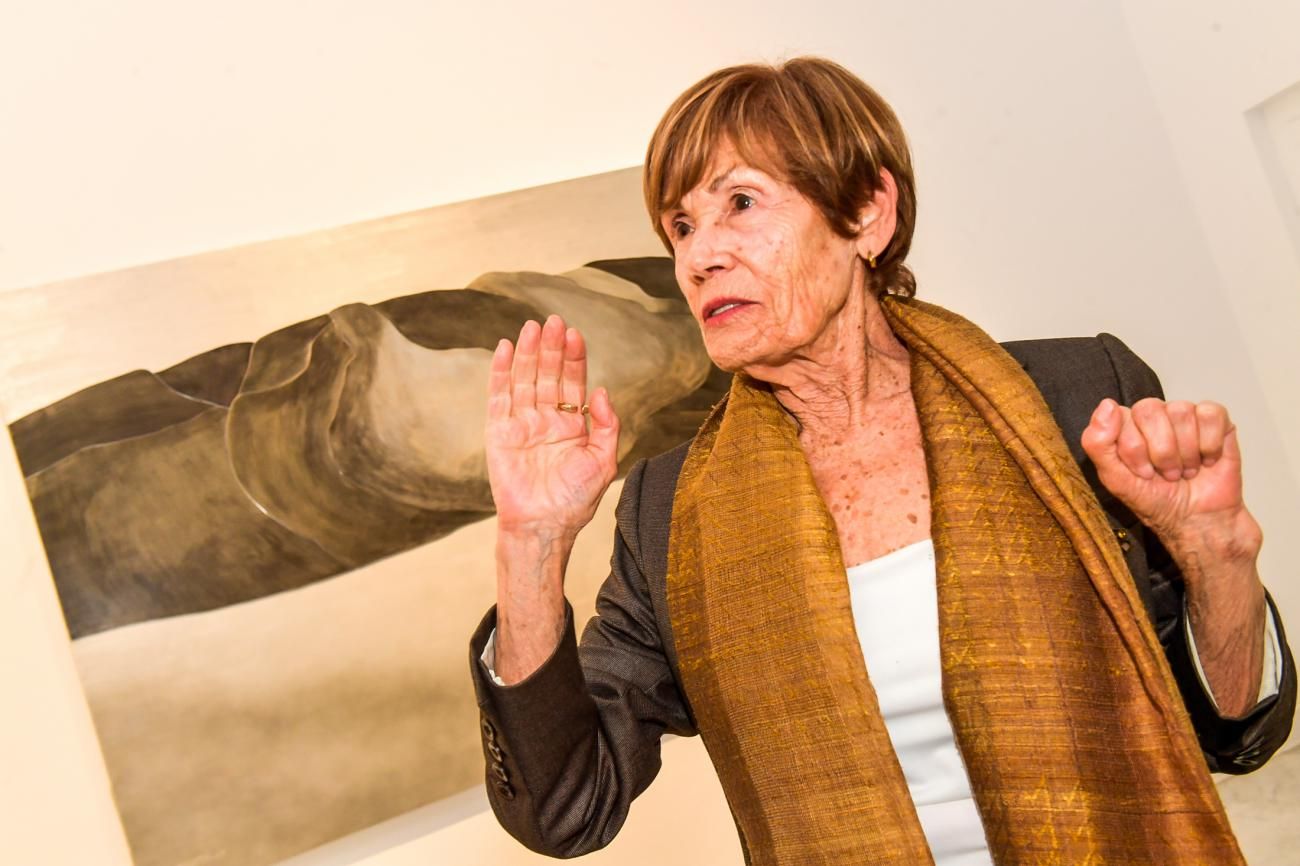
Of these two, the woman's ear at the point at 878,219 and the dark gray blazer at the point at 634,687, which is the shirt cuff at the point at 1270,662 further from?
the woman's ear at the point at 878,219

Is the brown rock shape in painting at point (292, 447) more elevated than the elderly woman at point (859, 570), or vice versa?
the brown rock shape in painting at point (292, 447)

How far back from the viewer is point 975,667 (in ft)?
4.17

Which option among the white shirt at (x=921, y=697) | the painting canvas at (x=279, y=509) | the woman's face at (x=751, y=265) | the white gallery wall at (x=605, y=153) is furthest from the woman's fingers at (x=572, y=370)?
the white gallery wall at (x=605, y=153)

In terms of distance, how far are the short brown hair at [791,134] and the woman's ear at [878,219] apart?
0.06ft

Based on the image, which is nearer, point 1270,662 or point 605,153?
point 1270,662

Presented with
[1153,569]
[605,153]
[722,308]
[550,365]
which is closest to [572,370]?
[550,365]

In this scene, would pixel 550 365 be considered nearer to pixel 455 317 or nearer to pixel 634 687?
pixel 634 687

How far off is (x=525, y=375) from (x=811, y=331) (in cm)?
39

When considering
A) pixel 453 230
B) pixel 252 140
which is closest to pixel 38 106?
pixel 252 140

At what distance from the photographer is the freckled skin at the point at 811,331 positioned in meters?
1.45

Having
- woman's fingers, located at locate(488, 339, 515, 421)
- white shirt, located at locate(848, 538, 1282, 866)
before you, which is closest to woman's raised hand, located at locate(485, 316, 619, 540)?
woman's fingers, located at locate(488, 339, 515, 421)

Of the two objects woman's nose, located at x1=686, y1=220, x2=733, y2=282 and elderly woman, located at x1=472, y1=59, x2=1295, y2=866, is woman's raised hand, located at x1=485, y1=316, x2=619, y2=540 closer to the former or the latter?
elderly woman, located at x1=472, y1=59, x2=1295, y2=866

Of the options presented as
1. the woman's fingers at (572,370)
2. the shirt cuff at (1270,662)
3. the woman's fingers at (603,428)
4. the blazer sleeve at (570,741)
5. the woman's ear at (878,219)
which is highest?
the woman's ear at (878,219)

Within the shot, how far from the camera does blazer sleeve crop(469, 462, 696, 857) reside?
48.1 inches
